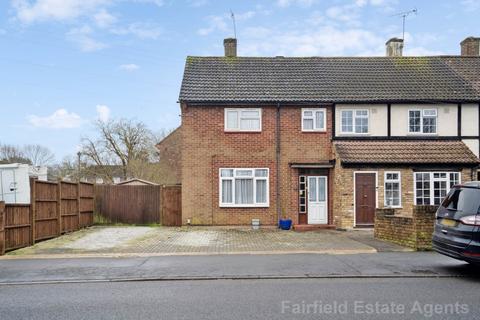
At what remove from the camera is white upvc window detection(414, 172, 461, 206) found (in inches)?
747

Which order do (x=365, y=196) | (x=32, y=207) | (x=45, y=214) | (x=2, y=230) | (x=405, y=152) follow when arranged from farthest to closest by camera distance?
1. (x=405, y=152)
2. (x=365, y=196)
3. (x=45, y=214)
4. (x=32, y=207)
5. (x=2, y=230)

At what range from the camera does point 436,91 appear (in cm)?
2031

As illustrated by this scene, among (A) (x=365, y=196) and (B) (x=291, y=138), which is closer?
(A) (x=365, y=196)

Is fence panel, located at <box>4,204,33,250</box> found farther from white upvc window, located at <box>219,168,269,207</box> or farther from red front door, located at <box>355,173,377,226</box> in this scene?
red front door, located at <box>355,173,377,226</box>

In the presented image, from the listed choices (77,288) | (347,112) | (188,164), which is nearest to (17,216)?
(77,288)

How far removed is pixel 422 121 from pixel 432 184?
2.87 meters

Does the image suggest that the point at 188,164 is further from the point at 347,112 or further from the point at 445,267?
the point at 445,267

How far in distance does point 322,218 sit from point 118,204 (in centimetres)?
922

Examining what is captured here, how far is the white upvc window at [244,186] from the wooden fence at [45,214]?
5.78 m

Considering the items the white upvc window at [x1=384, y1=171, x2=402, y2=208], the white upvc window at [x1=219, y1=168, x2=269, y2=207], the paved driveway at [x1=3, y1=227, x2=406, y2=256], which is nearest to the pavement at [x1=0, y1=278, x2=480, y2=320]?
the paved driveway at [x1=3, y1=227, x2=406, y2=256]

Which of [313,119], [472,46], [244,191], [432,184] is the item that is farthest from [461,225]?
[472,46]

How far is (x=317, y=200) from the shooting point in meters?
19.9

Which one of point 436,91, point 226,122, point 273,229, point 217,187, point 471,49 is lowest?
point 273,229

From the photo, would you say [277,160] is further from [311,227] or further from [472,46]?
[472,46]
